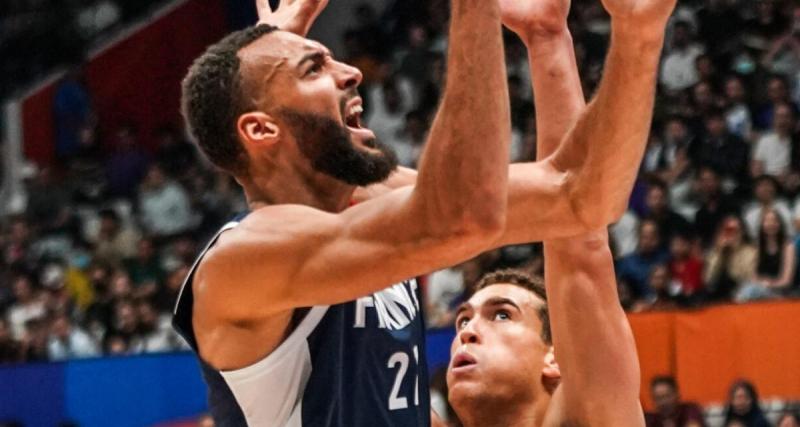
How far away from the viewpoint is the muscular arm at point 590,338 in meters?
4.20

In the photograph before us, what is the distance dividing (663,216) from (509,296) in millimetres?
5582

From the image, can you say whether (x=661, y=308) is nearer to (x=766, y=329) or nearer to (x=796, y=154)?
(x=766, y=329)

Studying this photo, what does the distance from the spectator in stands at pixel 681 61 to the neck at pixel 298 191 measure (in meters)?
8.39

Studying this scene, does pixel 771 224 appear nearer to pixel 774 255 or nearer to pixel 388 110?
pixel 774 255

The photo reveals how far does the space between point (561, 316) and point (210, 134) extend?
1.17 metres

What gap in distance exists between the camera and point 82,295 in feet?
41.8

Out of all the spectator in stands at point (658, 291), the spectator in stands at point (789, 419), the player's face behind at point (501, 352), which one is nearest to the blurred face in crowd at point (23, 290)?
the spectator in stands at point (658, 291)

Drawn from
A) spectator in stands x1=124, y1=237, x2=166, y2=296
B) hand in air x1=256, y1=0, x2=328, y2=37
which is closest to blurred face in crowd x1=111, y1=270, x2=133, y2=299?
spectator in stands x1=124, y1=237, x2=166, y2=296

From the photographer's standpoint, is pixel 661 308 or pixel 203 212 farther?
pixel 203 212

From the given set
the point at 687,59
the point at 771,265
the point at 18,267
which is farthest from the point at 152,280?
the point at 771,265

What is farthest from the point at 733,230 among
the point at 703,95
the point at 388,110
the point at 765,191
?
the point at 388,110

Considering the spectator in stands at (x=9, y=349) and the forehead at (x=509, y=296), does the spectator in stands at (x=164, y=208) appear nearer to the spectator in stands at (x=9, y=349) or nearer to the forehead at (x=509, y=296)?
the spectator in stands at (x=9, y=349)

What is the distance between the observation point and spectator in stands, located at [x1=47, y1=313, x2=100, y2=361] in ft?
37.7

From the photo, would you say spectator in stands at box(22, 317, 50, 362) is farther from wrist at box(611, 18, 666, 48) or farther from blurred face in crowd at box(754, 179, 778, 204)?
wrist at box(611, 18, 666, 48)
